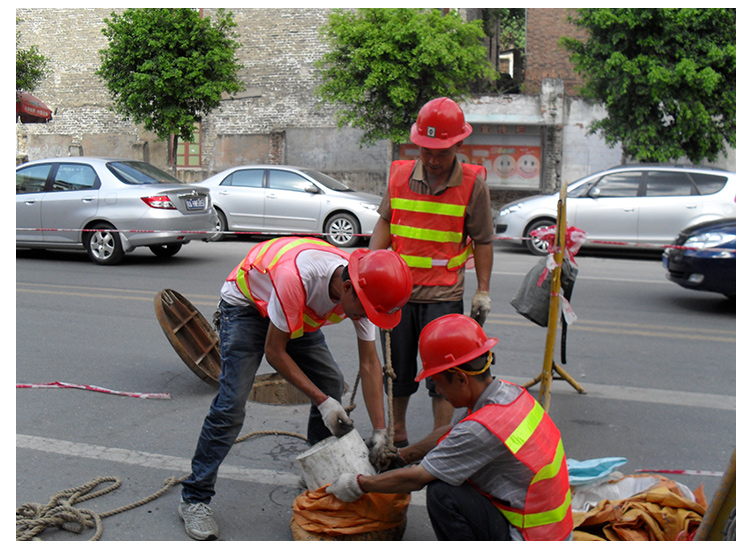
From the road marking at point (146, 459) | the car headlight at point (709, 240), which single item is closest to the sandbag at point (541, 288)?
the road marking at point (146, 459)

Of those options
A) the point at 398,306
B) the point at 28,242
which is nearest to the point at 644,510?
the point at 398,306

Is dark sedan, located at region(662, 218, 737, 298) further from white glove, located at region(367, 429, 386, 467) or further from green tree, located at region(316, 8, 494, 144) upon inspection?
green tree, located at region(316, 8, 494, 144)

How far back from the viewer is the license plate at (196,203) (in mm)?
10383

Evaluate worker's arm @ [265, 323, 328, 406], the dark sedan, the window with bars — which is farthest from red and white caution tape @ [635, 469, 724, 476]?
the window with bars

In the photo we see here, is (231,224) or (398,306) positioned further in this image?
(231,224)

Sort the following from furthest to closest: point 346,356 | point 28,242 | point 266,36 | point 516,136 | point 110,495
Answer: point 266,36, point 516,136, point 28,242, point 346,356, point 110,495

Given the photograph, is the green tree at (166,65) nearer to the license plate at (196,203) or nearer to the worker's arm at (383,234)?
the license plate at (196,203)

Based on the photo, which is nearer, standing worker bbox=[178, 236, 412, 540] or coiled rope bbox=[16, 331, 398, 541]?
standing worker bbox=[178, 236, 412, 540]

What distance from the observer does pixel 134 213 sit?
10.1 m

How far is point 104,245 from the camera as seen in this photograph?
33.8 ft

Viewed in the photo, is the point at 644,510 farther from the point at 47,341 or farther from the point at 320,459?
the point at 47,341

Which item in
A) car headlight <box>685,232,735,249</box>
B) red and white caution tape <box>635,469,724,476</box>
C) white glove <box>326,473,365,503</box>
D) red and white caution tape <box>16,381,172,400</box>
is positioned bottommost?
red and white caution tape <box>635,469,724,476</box>

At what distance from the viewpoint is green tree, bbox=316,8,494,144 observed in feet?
51.1

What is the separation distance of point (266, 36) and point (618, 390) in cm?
1920
